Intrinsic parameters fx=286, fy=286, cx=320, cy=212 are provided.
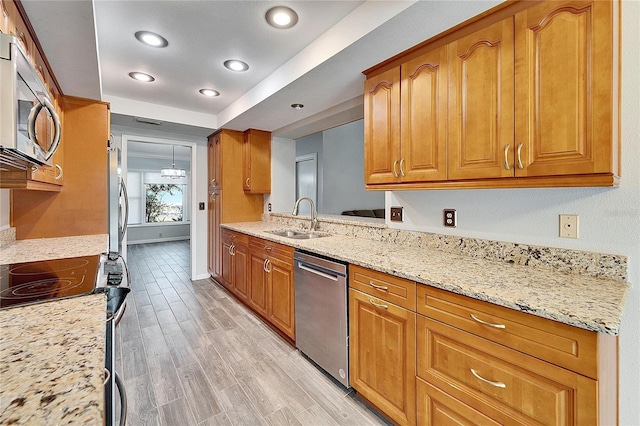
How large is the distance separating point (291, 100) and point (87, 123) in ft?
6.18

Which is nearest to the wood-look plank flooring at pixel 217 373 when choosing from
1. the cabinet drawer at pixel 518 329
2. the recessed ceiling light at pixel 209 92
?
the cabinet drawer at pixel 518 329

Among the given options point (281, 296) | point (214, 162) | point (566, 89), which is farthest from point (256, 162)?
point (566, 89)

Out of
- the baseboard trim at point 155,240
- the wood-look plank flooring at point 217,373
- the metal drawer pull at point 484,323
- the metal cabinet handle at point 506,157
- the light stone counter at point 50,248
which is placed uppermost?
the metal cabinet handle at point 506,157

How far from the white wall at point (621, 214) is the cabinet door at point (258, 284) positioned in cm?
199

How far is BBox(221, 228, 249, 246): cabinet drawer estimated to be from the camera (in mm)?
3147

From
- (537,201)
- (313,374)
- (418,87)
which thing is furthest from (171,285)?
(537,201)

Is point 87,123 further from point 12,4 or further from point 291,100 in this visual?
point 291,100

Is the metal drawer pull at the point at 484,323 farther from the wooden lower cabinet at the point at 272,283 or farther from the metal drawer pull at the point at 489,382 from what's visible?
the wooden lower cabinet at the point at 272,283

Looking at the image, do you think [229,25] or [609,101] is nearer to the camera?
[609,101]

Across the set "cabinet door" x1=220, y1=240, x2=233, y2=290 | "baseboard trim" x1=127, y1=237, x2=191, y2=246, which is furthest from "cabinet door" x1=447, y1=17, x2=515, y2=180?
"baseboard trim" x1=127, y1=237, x2=191, y2=246

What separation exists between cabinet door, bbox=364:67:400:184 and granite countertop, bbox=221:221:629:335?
0.54m

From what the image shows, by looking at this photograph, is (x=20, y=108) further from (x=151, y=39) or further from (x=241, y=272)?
(x=241, y=272)

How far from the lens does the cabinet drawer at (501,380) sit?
0.92 meters

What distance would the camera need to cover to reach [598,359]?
2.87 feet
